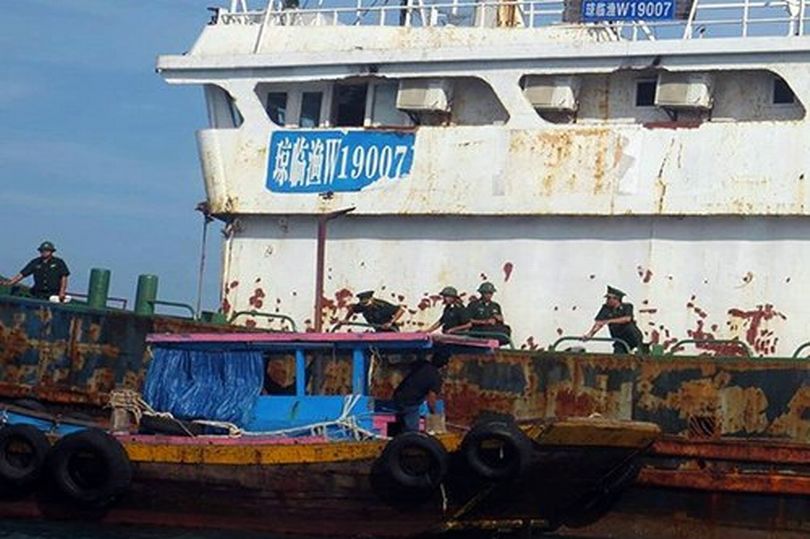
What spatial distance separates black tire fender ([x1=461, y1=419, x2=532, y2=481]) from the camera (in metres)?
16.0

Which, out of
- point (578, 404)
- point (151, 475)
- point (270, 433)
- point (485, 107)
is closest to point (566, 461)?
point (578, 404)

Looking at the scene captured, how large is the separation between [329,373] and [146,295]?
8.57ft

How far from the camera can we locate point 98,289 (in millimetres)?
19750

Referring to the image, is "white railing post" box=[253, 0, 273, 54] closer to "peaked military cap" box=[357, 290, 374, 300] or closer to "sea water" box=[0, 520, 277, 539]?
"peaked military cap" box=[357, 290, 374, 300]

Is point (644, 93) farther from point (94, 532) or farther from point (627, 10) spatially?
point (94, 532)

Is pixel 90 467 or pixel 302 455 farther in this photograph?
pixel 90 467

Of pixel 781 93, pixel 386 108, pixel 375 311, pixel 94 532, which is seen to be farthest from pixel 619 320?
pixel 94 532

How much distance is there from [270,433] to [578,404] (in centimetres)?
299

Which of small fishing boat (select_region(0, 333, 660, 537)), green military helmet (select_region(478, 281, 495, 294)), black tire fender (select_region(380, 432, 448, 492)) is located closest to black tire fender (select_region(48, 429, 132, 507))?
small fishing boat (select_region(0, 333, 660, 537))

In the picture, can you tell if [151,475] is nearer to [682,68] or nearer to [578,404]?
[578,404]

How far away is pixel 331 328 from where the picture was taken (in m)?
19.9

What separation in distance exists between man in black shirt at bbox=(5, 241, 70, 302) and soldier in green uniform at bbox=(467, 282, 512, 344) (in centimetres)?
448

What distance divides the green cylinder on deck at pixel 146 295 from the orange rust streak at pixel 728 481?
554 centimetres

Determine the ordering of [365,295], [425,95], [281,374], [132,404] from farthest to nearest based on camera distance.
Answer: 1. [425,95]
2. [365,295]
3. [281,374]
4. [132,404]
